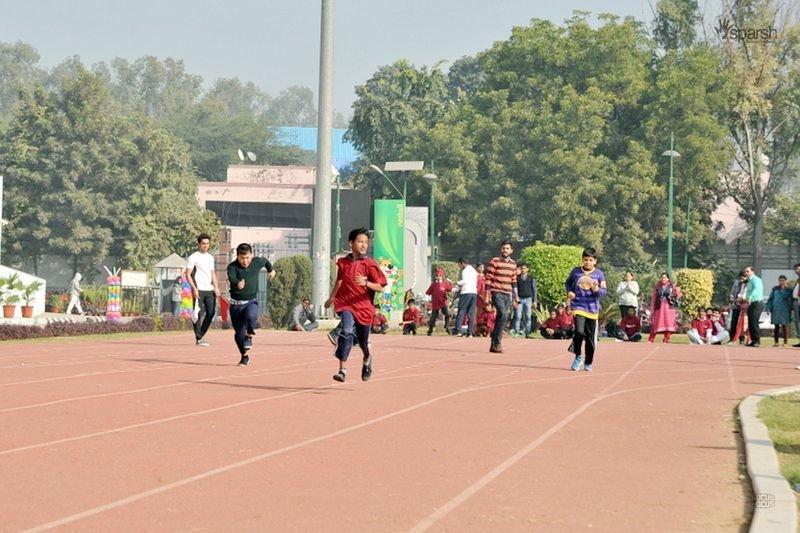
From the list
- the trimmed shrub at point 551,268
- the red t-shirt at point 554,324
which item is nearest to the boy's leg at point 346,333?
the red t-shirt at point 554,324

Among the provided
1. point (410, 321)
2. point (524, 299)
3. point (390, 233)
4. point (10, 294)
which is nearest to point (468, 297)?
point (410, 321)

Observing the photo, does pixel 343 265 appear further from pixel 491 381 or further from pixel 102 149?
pixel 102 149

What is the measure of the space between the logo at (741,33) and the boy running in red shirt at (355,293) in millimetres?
56070

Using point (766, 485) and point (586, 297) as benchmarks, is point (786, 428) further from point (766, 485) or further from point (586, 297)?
point (586, 297)

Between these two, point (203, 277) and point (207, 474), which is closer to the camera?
point (207, 474)

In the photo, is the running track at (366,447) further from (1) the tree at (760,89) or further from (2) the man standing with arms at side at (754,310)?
(1) the tree at (760,89)

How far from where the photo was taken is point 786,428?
11.8 m

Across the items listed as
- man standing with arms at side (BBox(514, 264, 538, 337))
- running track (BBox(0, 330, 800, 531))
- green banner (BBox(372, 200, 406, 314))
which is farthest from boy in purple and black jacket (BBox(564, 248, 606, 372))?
green banner (BBox(372, 200, 406, 314))

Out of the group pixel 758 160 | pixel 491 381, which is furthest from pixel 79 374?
pixel 758 160

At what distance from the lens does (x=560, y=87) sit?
70562mm

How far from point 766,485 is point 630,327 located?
24.0m

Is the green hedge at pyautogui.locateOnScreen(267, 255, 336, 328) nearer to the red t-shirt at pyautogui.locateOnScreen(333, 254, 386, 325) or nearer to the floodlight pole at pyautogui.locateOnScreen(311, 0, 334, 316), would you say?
the floodlight pole at pyautogui.locateOnScreen(311, 0, 334, 316)

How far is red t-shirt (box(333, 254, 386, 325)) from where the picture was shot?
1514 cm

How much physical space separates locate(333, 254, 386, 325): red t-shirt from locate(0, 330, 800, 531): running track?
847mm
